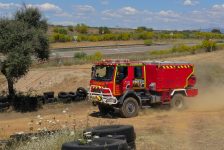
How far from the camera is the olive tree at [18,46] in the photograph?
24.3 m

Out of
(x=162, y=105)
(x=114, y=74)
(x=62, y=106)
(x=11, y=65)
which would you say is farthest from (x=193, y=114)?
(x=11, y=65)

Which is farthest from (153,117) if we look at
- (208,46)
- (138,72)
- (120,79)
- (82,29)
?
(82,29)

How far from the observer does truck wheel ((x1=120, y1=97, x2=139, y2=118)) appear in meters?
21.4

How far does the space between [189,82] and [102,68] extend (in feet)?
15.7

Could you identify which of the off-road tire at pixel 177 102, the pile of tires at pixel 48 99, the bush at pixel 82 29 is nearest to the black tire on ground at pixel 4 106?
the pile of tires at pixel 48 99

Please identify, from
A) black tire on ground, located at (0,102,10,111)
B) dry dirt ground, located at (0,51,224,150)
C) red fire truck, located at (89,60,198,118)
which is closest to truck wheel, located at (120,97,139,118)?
red fire truck, located at (89,60,198,118)

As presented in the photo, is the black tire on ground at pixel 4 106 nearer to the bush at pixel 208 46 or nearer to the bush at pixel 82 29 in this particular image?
the bush at pixel 208 46

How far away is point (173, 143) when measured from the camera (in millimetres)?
13898

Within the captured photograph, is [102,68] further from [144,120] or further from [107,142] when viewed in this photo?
[107,142]

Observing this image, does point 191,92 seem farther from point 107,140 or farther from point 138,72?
point 107,140

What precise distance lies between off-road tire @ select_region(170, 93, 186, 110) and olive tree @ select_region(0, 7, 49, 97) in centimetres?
721

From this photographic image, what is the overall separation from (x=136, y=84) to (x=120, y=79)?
0.99 meters

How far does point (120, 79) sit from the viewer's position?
830 inches

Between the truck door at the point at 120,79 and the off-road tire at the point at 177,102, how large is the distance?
3322 millimetres
